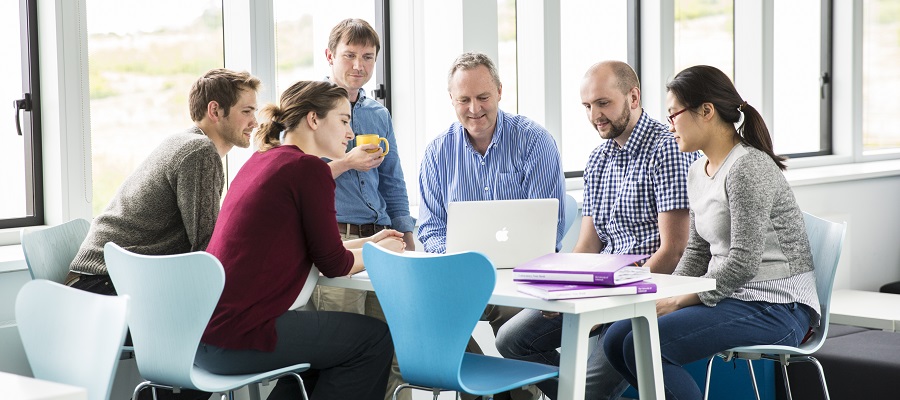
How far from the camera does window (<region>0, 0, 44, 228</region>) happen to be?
3537mm

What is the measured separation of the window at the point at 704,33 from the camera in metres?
5.98

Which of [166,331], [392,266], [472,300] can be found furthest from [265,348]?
[472,300]

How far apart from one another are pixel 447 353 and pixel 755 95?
4.18 metres

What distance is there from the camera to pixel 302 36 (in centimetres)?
432

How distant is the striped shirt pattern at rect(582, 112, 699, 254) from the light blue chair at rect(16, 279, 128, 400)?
6.36 feet

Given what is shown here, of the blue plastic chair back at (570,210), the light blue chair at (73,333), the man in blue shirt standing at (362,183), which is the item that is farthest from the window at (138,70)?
the light blue chair at (73,333)

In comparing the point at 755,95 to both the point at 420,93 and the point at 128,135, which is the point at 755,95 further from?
the point at 128,135

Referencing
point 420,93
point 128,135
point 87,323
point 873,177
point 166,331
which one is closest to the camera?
point 87,323

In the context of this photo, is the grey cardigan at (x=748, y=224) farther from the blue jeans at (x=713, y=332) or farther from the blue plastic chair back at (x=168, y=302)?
the blue plastic chair back at (x=168, y=302)

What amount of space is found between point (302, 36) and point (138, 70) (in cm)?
76

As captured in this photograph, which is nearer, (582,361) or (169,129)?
(582,361)

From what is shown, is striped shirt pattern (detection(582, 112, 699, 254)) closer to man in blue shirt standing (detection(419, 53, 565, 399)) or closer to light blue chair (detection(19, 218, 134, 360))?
man in blue shirt standing (detection(419, 53, 565, 399))

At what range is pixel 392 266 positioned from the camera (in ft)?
8.19

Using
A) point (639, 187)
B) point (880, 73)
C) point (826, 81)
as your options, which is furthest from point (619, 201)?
point (880, 73)
